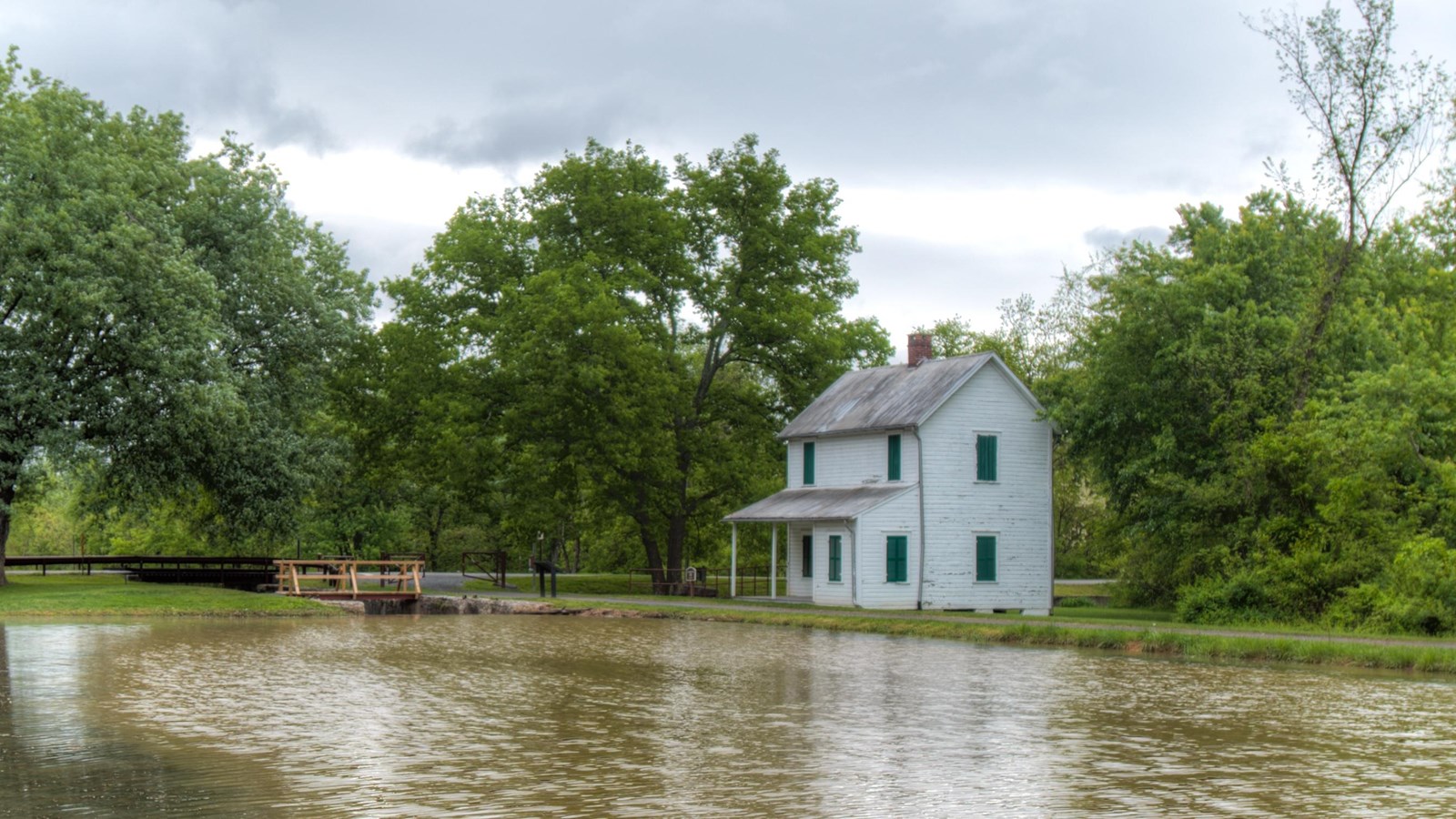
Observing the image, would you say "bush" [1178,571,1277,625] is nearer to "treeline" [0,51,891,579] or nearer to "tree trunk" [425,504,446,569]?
"treeline" [0,51,891,579]

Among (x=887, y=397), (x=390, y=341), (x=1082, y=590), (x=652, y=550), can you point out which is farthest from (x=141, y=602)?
(x=1082, y=590)

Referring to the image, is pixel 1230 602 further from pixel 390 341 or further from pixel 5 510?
pixel 5 510

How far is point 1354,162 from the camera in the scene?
3466 cm

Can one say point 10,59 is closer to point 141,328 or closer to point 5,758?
point 141,328

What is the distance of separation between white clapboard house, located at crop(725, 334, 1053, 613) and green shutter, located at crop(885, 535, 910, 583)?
0.02m

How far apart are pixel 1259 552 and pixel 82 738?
25735 mm

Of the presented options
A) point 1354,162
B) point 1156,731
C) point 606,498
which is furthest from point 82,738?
point 606,498

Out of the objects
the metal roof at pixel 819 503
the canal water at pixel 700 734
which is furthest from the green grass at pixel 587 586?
the canal water at pixel 700 734

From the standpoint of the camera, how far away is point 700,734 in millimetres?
15086

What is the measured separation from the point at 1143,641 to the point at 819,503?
15945mm

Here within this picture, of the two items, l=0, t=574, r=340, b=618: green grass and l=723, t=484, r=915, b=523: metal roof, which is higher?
l=723, t=484, r=915, b=523: metal roof

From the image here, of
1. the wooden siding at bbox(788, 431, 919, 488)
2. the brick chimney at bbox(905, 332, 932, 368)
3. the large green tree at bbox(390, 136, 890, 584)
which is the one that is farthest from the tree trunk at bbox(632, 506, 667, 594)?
the brick chimney at bbox(905, 332, 932, 368)

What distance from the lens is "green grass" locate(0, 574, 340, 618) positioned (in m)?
34.7

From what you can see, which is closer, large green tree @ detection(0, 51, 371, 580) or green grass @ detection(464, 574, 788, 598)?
large green tree @ detection(0, 51, 371, 580)
